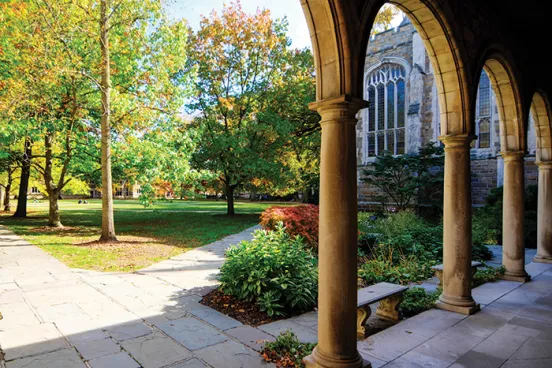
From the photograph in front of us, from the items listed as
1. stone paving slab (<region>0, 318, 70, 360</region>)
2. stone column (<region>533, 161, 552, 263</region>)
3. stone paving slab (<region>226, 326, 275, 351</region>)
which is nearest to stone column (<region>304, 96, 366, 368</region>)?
stone paving slab (<region>226, 326, 275, 351</region>)

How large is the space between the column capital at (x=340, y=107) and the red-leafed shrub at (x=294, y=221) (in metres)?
4.59

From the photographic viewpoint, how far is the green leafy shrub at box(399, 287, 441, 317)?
4.64 metres

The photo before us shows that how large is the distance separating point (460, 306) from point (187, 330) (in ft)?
11.4

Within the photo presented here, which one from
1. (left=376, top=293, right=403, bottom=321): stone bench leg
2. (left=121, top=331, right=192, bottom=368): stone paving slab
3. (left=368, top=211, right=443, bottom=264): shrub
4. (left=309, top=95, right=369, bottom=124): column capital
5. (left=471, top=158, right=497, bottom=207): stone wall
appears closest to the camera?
(left=309, top=95, right=369, bottom=124): column capital

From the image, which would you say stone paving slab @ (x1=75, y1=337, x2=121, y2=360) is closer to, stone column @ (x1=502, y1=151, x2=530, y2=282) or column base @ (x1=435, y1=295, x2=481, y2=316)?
column base @ (x1=435, y1=295, x2=481, y2=316)

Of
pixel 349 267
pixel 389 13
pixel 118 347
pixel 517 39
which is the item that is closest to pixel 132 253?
pixel 118 347

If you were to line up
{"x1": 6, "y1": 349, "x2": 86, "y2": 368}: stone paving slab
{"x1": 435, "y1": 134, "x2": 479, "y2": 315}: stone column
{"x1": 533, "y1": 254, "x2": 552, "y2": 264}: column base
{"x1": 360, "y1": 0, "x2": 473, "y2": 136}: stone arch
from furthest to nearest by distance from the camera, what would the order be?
1. {"x1": 533, "y1": 254, "x2": 552, "y2": 264}: column base
2. {"x1": 435, "y1": 134, "x2": 479, "y2": 315}: stone column
3. {"x1": 360, "y1": 0, "x2": 473, "y2": 136}: stone arch
4. {"x1": 6, "y1": 349, "x2": 86, "y2": 368}: stone paving slab

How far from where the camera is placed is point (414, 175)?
632 inches

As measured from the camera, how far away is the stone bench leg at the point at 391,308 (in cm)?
431

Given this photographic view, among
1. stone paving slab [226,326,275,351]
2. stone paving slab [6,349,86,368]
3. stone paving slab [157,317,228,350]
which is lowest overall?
stone paving slab [226,326,275,351]

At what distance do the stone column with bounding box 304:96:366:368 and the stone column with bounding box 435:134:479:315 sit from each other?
7.74 ft

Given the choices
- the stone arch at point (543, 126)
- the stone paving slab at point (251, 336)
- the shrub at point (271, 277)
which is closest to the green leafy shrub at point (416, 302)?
the shrub at point (271, 277)

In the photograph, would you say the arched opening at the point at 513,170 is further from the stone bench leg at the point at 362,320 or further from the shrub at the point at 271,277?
the stone bench leg at the point at 362,320

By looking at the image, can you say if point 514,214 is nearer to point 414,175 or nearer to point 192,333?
point 192,333
